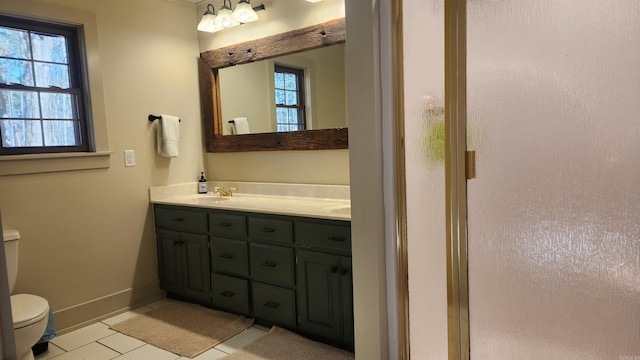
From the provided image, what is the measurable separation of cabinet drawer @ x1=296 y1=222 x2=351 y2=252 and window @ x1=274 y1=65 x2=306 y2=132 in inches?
33.5

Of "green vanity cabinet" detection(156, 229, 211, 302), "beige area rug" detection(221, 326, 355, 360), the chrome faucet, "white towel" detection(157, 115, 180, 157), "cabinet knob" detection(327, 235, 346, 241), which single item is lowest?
"beige area rug" detection(221, 326, 355, 360)

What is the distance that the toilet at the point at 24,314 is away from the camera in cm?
202

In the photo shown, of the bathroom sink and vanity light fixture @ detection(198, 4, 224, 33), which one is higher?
vanity light fixture @ detection(198, 4, 224, 33)

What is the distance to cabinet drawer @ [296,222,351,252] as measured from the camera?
2210 millimetres

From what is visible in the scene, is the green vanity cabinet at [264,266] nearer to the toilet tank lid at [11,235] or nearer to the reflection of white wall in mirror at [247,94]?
the reflection of white wall in mirror at [247,94]

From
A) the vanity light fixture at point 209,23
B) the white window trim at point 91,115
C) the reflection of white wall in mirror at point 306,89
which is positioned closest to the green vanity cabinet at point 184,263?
the white window trim at point 91,115

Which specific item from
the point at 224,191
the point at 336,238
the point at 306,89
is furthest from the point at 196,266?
the point at 306,89

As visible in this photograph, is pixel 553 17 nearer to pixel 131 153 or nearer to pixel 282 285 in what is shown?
pixel 282 285

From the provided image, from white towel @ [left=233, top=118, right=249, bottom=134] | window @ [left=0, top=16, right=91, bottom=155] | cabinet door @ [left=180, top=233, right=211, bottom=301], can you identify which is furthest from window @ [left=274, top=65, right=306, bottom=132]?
window @ [left=0, top=16, right=91, bottom=155]

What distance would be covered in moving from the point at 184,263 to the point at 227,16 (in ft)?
6.04

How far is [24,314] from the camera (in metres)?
2.08

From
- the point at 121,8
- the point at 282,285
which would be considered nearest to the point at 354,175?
the point at 282,285

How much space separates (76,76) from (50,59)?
0.17 m

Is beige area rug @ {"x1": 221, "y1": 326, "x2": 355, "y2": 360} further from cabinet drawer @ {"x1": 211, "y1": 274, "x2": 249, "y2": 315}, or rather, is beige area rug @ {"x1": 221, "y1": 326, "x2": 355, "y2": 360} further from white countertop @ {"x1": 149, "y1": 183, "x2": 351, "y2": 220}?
white countertop @ {"x1": 149, "y1": 183, "x2": 351, "y2": 220}
